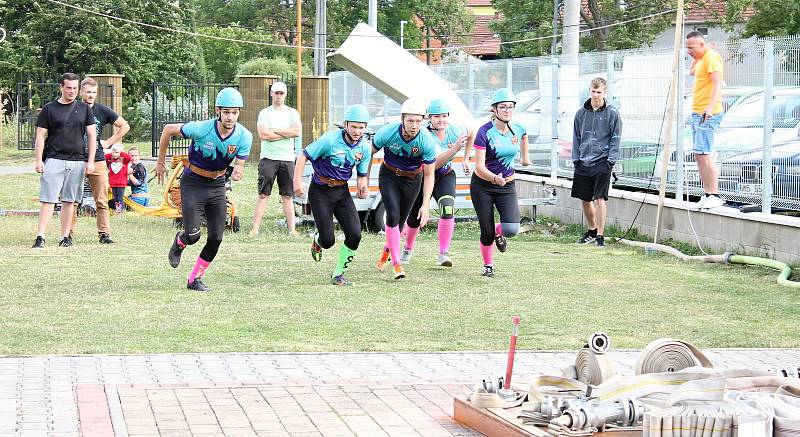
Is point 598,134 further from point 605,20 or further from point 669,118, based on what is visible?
point 605,20

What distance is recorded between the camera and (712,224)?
15.8 meters

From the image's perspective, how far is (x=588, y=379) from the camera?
23.0 ft

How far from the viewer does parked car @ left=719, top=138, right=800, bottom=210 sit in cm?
1463

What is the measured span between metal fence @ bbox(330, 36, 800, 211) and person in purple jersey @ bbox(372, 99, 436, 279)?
418 cm

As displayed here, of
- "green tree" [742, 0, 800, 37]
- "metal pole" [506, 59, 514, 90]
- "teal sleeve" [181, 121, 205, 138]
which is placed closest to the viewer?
"teal sleeve" [181, 121, 205, 138]

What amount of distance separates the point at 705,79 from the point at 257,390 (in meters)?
9.40

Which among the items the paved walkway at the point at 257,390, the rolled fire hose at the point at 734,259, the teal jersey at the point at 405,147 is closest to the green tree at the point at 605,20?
the rolled fire hose at the point at 734,259

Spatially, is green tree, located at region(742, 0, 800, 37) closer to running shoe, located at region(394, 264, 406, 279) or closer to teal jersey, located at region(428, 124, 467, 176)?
teal jersey, located at region(428, 124, 467, 176)

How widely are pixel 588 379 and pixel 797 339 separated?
144 inches

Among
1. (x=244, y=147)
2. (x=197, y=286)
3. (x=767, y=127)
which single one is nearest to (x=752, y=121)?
(x=767, y=127)

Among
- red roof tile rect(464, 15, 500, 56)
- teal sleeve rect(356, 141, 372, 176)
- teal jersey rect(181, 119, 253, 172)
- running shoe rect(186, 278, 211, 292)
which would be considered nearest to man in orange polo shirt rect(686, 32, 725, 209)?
teal sleeve rect(356, 141, 372, 176)

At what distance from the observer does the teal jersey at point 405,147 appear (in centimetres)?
1317

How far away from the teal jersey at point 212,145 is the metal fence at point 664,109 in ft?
20.6

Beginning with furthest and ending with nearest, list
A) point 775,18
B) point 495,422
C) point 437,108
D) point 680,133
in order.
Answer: point 775,18 < point 680,133 < point 437,108 < point 495,422
